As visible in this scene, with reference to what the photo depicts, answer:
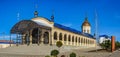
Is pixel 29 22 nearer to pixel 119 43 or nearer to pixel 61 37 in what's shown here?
pixel 61 37

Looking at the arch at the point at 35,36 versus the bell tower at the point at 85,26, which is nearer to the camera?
the arch at the point at 35,36

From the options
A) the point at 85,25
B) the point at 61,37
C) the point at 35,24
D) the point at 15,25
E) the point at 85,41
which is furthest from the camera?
the point at 85,25

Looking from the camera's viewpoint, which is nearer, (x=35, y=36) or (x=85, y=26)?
(x=35, y=36)

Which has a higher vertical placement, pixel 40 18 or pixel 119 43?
pixel 40 18

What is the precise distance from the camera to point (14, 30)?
46375 millimetres

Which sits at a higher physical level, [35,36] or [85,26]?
[85,26]

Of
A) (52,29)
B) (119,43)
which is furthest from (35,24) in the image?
(119,43)

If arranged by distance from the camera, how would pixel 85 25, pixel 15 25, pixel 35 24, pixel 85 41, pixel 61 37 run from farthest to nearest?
pixel 85 25
pixel 85 41
pixel 61 37
pixel 15 25
pixel 35 24

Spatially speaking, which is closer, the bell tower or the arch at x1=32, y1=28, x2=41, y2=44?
the arch at x1=32, y1=28, x2=41, y2=44

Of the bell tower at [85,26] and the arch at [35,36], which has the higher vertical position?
the bell tower at [85,26]

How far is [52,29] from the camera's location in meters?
46.9

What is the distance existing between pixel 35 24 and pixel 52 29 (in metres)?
4.31

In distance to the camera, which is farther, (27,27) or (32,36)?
(32,36)

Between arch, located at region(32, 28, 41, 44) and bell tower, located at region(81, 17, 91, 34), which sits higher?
bell tower, located at region(81, 17, 91, 34)
